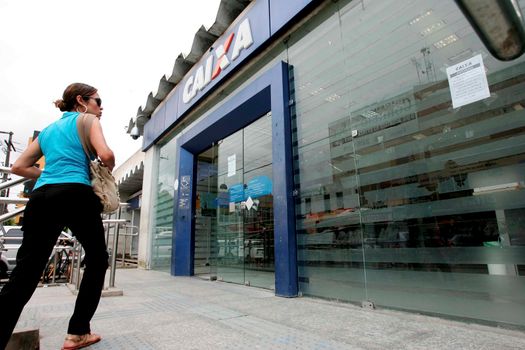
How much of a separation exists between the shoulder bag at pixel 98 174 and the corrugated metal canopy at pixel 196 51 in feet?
13.4

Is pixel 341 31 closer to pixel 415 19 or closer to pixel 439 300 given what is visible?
pixel 415 19

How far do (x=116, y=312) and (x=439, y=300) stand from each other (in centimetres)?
269

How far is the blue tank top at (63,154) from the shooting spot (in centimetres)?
173

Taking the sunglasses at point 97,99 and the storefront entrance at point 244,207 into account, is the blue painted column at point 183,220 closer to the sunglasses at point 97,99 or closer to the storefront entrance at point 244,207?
the storefront entrance at point 244,207

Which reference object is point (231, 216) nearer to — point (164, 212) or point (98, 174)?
point (164, 212)

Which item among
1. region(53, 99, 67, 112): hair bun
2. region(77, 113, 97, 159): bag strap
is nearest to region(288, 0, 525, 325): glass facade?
region(77, 113, 97, 159): bag strap

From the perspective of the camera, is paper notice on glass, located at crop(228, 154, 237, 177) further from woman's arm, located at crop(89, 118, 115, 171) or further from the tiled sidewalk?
woman's arm, located at crop(89, 118, 115, 171)

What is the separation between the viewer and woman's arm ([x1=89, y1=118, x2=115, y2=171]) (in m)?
1.80

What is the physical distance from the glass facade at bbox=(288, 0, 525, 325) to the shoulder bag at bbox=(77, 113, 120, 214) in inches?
84.8

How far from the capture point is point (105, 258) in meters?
1.88

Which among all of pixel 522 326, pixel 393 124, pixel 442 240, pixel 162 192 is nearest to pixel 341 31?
pixel 393 124

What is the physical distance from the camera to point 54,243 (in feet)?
5.31

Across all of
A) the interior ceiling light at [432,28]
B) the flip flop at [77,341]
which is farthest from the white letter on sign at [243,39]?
the flip flop at [77,341]

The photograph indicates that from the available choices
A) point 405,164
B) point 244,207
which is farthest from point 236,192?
point 405,164
